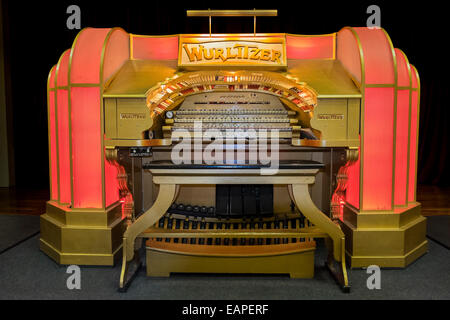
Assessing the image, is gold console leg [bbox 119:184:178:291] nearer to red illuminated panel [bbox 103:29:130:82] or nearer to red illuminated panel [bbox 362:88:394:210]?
red illuminated panel [bbox 103:29:130:82]

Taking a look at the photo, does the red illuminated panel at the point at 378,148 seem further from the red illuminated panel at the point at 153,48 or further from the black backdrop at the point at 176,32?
the black backdrop at the point at 176,32

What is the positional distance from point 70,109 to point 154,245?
119 centimetres

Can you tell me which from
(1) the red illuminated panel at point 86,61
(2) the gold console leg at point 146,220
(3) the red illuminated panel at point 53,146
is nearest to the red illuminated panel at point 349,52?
(2) the gold console leg at point 146,220

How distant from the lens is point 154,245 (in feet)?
8.07

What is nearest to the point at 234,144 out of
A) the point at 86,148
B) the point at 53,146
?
the point at 86,148

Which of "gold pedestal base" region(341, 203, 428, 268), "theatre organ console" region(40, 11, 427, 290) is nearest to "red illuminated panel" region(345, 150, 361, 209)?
"theatre organ console" region(40, 11, 427, 290)

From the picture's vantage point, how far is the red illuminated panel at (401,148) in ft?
8.82

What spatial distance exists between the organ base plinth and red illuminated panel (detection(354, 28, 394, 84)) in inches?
51.1

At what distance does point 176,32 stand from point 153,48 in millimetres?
3145

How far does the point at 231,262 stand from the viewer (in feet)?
7.94

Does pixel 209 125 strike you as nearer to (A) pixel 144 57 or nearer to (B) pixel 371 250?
(A) pixel 144 57
